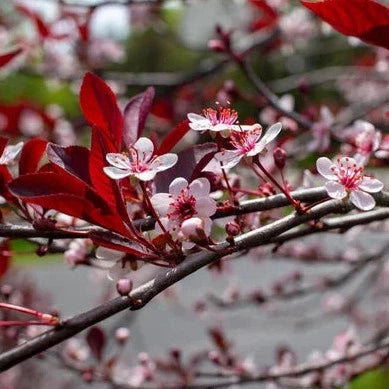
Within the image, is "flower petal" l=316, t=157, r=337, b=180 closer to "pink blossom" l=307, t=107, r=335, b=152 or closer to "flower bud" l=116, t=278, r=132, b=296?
"flower bud" l=116, t=278, r=132, b=296

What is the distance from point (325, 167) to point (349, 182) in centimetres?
3

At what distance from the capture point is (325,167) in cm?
65

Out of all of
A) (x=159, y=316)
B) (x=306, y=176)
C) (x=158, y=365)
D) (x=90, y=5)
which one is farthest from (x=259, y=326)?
(x=306, y=176)

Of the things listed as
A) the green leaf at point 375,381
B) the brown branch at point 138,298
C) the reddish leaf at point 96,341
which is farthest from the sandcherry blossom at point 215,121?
the green leaf at point 375,381

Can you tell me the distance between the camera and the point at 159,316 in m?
6.23

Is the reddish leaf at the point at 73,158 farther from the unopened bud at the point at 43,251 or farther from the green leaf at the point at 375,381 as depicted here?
the green leaf at the point at 375,381

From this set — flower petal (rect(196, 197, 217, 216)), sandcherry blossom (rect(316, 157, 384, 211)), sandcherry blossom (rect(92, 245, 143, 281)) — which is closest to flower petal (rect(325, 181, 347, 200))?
sandcherry blossom (rect(316, 157, 384, 211))

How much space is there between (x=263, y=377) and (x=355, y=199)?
2.21 ft

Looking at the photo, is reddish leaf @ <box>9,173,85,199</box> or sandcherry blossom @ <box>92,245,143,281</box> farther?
sandcherry blossom @ <box>92,245,143,281</box>

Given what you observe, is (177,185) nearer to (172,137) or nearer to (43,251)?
(172,137)

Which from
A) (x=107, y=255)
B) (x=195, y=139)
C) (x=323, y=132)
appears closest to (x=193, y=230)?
(x=107, y=255)

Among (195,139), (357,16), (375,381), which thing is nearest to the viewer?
(357,16)

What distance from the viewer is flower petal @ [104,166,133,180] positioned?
23.5 inches

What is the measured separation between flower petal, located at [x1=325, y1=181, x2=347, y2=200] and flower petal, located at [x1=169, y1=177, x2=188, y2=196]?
131mm
